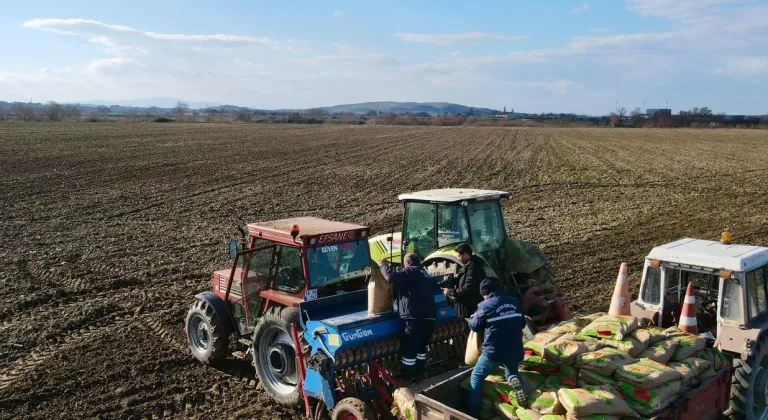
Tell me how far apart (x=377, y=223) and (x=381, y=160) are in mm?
18202

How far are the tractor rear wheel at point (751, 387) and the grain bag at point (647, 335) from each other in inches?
38.0

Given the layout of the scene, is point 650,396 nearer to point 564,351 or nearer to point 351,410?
point 564,351

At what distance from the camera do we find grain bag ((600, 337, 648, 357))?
18.4 feet

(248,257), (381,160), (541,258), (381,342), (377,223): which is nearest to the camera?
(381,342)

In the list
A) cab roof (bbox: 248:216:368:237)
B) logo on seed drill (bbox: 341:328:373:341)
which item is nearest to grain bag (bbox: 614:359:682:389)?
logo on seed drill (bbox: 341:328:373:341)

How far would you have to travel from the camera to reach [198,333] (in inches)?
338

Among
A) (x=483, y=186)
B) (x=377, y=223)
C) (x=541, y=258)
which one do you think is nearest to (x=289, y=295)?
(x=541, y=258)

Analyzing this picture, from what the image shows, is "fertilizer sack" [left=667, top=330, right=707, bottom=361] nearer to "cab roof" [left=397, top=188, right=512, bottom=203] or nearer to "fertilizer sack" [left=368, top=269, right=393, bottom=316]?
"fertilizer sack" [left=368, top=269, right=393, bottom=316]

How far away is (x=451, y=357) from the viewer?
7.30 meters

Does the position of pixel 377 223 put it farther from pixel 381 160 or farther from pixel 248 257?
pixel 381 160

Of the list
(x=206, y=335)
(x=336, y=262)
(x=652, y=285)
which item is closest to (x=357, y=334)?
(x=336, y=262)

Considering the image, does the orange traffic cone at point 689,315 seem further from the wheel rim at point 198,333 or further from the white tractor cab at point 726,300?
the wheel rim at point 198,333

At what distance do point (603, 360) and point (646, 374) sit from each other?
354mm

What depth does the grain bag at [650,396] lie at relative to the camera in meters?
5.00
